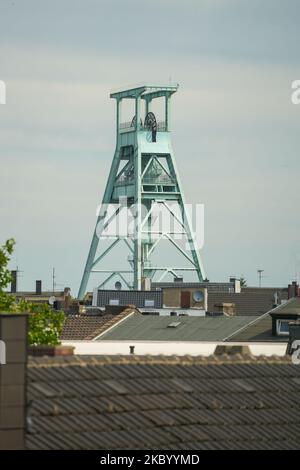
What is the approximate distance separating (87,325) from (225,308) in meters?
32.8

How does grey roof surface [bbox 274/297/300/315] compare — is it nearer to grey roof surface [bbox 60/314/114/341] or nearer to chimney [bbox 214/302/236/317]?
grey roof surface [bbox 60/314/114/341]

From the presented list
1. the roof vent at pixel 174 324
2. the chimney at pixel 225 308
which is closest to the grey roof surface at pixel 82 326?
the roof vent at pixel 174 324

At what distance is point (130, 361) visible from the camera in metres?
36.3

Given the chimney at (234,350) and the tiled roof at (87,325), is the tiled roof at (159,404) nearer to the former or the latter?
the chimney at (234,350)

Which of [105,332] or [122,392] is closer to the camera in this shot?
[122,392]

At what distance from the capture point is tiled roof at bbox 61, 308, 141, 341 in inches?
3942

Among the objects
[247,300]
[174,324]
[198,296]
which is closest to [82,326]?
[174,324]

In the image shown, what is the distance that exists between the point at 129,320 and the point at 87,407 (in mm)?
72178

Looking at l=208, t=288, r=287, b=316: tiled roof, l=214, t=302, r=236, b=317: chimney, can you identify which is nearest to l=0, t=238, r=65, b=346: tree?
l=214, t=302, r=236, b=317: chimney

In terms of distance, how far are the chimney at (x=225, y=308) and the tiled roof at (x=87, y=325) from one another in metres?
24.3

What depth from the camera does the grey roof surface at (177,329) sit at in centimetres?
9781
